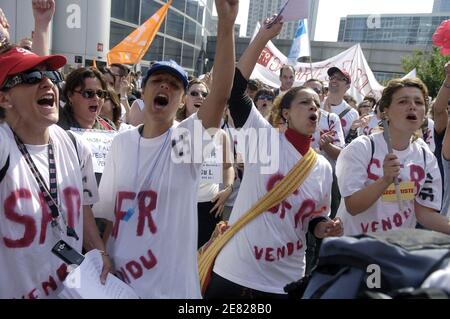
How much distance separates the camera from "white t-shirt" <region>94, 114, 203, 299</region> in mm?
1896

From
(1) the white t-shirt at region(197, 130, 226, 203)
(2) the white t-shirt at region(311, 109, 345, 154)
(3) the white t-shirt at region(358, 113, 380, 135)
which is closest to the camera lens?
(1) the white t-shirt at region(197, 130, 226, 203)

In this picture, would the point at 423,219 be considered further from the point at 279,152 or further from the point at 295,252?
the point at 279,152

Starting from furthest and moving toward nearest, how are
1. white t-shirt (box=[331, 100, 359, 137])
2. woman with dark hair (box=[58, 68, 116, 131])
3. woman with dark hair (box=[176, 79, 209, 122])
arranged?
white t-shirt (box=[331, 100, 359, 137])
woman with dark hair (box=[176, 79, 209, 122])
woman with dark hair (box=[58, 68, 116, 131])

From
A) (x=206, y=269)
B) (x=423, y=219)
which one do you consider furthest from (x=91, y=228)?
(x=423, y=219)

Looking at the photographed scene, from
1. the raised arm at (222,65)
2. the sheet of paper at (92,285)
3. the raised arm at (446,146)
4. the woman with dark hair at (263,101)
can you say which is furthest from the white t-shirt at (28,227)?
the woman with dark hair at (263,101)

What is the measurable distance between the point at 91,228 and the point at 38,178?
408 millimetres

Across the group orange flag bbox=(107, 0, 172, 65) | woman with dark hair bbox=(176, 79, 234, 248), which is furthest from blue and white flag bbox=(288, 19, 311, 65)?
woman with dark hair bbox=(176, 79, 234, 248)

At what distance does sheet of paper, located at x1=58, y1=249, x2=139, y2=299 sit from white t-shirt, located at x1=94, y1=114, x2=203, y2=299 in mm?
110

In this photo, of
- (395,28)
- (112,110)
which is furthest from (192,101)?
(395,28)

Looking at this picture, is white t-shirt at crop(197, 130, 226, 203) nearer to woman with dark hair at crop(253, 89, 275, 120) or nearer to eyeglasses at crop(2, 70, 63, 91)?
woman with dark hair at crop(253, 89, 275, 120)

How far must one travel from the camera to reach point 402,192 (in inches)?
97.6

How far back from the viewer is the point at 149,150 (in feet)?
6.48

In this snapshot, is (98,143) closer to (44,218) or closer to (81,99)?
(81,99)
